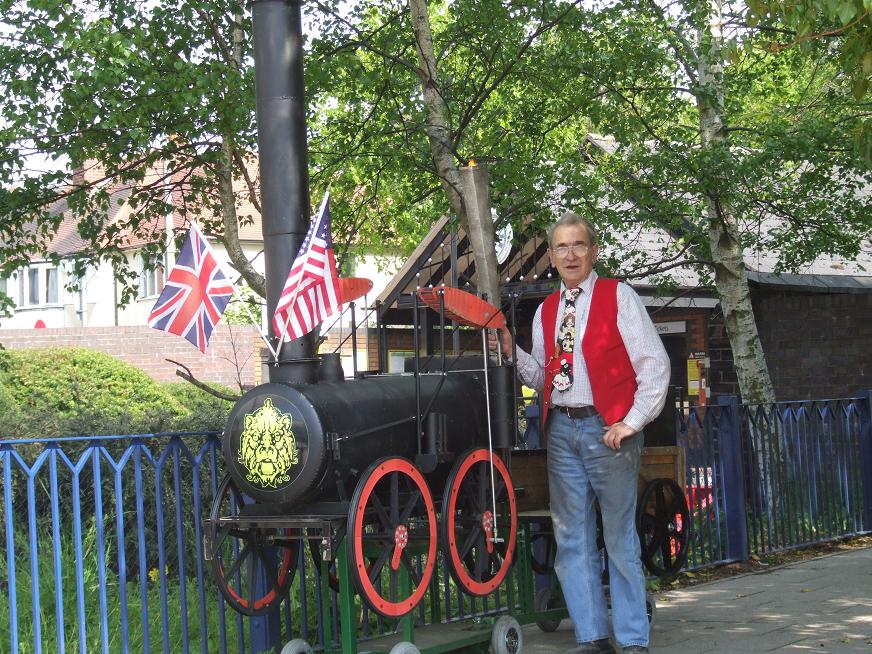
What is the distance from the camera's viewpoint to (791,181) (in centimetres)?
1296

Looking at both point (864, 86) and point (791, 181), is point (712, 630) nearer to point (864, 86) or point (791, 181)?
point (864, 86)

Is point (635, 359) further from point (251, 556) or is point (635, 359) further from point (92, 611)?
point (92, 611)

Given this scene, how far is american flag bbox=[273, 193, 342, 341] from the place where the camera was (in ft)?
17.2

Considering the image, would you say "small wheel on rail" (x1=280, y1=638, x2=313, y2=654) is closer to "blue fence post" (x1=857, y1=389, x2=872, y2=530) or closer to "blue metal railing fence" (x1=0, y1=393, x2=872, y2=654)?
"blue metal railing fence" (x1=0, y1=393, x2=872, y2=654)

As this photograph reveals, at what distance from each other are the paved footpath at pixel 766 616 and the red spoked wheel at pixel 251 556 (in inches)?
63.6

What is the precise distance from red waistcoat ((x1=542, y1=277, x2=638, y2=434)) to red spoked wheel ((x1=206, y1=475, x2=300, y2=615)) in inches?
63.9

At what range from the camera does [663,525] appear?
21.6 ft

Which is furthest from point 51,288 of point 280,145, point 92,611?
point 280,145

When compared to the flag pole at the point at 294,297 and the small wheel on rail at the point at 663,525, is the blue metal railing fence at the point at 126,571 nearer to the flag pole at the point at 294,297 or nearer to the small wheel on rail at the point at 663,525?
the flag pole at the point at 294,297

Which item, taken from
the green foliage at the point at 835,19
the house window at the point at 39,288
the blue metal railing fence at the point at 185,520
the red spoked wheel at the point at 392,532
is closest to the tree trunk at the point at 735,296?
the blue metal railing fence at the point at 185,520

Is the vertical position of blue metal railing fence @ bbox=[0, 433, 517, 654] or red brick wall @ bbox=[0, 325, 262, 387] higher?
red brick wall @ bbox=[0, 325, 262, 387]

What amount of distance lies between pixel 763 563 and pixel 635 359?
4853 mm

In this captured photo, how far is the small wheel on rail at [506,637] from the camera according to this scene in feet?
19.4

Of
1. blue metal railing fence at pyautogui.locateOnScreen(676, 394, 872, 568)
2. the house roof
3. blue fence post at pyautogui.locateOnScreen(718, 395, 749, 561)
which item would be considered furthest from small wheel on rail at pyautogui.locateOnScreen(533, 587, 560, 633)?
the house roof
